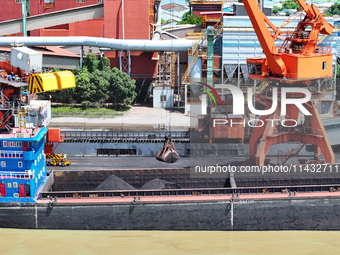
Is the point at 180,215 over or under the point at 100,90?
under

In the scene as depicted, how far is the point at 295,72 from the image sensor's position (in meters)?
29.6

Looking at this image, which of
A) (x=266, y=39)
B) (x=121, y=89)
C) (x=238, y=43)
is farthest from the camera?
(x=121, y=89)

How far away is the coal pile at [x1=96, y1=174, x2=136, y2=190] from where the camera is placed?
2772 cm

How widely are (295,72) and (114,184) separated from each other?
1002 centimetres

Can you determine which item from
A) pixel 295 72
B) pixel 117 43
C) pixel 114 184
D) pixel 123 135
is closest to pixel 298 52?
pixel 295 72

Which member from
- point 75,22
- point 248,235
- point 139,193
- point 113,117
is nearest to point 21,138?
point 139,193

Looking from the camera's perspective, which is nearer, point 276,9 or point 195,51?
point 195,51

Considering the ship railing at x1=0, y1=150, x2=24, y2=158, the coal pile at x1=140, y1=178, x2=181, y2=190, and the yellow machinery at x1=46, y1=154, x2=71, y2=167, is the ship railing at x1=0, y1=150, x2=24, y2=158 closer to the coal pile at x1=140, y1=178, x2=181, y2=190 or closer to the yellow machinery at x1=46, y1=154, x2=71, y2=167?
the yellow machinery at x1=46, y1=154, x2=71, y2=167

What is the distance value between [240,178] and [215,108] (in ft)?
21.9

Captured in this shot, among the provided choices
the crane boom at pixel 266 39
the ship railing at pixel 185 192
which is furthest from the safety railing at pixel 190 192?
the crane boom at pixel 266 39

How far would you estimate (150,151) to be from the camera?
3278 centimetres

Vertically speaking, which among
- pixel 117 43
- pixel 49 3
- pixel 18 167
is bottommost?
pixel 18 167

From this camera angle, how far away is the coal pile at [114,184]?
90.9 ft

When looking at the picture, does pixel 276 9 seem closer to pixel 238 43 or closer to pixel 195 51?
pixel 195 51
